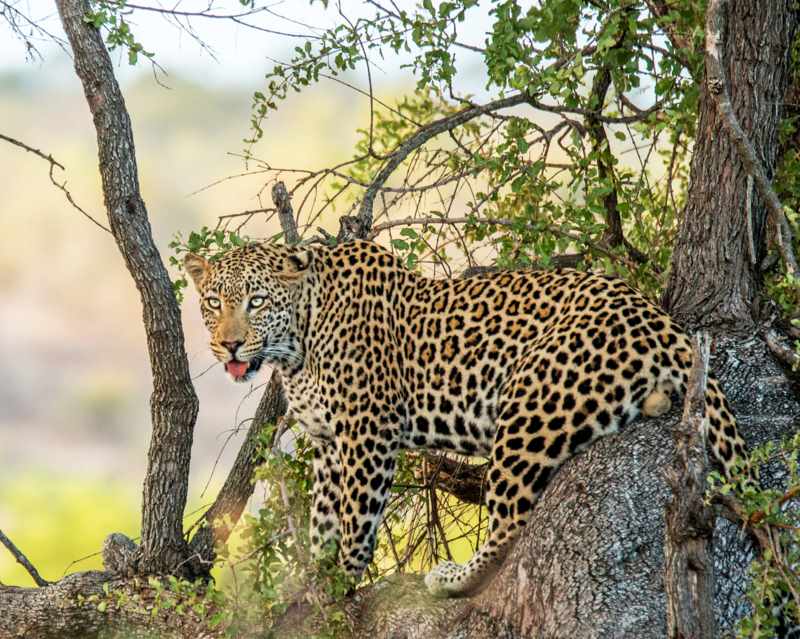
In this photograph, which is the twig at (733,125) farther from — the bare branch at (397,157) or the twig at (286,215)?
the twig at (286,215)

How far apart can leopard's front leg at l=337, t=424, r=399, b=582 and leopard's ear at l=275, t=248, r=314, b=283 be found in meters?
0.97

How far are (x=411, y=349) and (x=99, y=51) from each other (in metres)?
2.46

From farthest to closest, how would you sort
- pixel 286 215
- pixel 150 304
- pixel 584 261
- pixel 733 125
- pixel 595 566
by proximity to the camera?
pixel 584 261
pixel 286 215
pixel 150 304
pixel 733 125
pixel 595 566

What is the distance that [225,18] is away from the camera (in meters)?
8.28

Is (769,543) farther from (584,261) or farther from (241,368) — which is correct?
(584,261)

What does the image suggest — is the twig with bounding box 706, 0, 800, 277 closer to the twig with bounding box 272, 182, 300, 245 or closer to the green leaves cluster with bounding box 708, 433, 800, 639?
the green leaves cluster with bounding box 708, 433, 800, 639

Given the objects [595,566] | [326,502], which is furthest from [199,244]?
[595,566]

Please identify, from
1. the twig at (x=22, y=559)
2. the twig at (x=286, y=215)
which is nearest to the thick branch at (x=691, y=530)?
the twig at (x=286, y=215)

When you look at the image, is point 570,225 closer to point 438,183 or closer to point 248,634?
point 438,183

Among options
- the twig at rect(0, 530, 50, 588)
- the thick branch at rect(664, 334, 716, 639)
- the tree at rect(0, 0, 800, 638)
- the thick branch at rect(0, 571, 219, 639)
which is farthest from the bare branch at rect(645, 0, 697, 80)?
the twig at rect(0, 530, 50, 588)

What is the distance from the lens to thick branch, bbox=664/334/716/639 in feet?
16.5

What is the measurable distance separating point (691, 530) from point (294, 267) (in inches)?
140

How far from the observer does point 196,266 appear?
826 centimetres

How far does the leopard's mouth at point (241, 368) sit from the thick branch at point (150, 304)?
27cm
